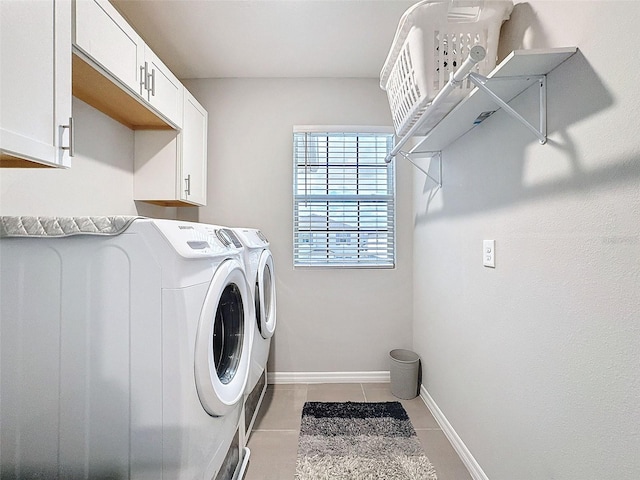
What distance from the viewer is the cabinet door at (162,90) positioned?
1637mm

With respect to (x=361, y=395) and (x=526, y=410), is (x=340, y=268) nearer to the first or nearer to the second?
(x=361, y=395)

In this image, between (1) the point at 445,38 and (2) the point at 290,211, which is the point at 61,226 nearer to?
(1) the point at 445,38

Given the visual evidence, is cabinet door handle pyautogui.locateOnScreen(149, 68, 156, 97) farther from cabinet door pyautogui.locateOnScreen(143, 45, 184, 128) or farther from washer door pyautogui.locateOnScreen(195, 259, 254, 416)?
washer door pyautogui.locateOnScreen(195, 259, 254, 416)

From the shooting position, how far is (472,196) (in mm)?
1486

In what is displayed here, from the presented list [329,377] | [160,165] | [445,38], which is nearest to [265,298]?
[329,377]

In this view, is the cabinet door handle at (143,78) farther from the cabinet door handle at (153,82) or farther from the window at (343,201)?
the window at (343,201)

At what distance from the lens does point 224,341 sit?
1342mm

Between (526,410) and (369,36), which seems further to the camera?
(369,36)

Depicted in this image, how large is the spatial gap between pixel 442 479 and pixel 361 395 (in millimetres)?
837

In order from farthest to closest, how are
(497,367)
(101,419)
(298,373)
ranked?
(298,373) → (497,367) → (101,419)

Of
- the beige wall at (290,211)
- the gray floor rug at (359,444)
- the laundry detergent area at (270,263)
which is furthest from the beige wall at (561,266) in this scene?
the beige wall at (290,211)

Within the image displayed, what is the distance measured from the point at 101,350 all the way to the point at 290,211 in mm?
1716

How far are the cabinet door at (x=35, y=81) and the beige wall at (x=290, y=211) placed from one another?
143cm

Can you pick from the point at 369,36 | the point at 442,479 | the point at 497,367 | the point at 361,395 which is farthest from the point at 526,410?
the point at 369,36
